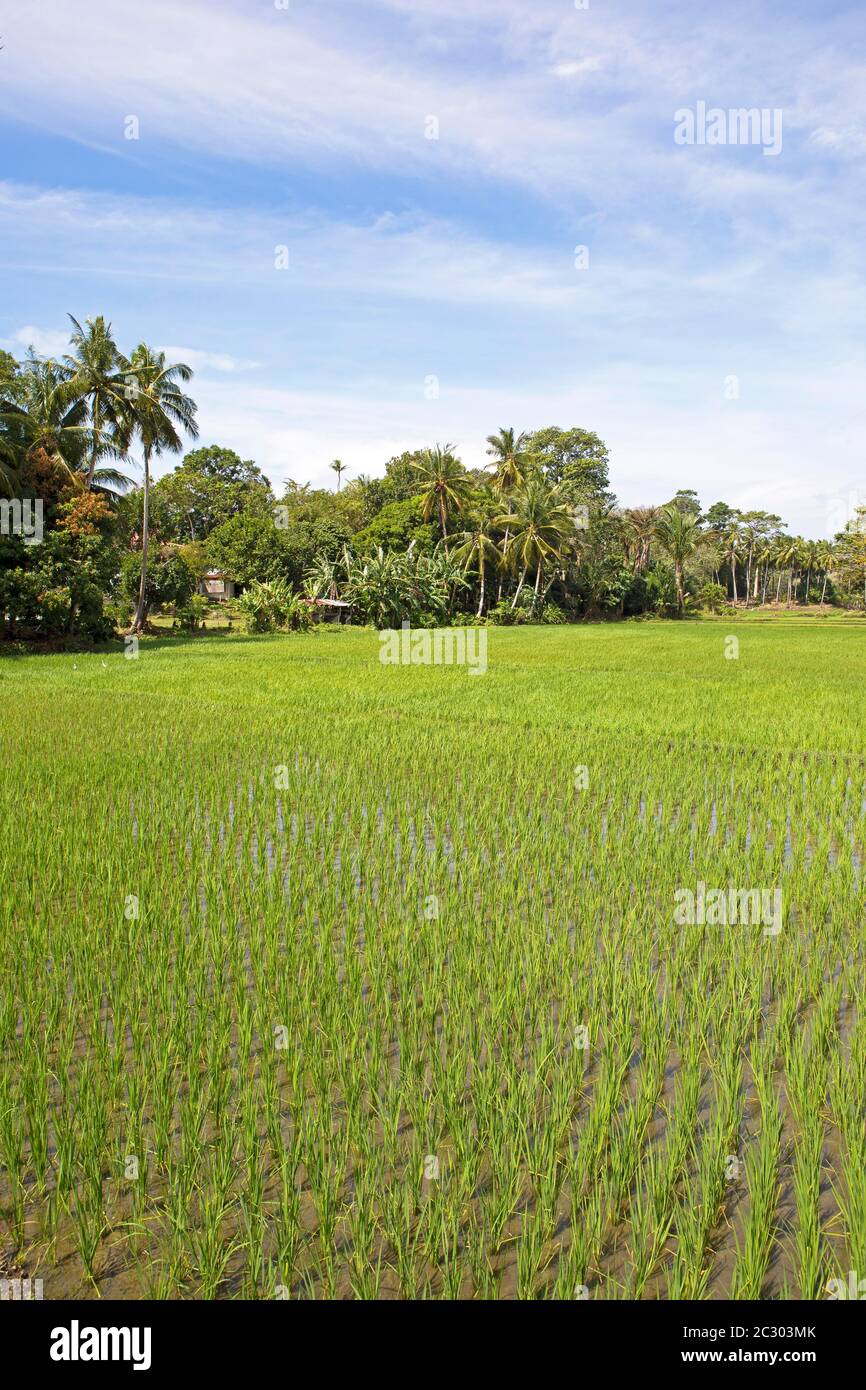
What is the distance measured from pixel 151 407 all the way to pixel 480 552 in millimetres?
16281

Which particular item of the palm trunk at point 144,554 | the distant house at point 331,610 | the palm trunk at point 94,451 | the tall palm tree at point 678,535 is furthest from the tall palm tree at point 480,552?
the palm trunk at point 94,451

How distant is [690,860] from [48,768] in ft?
19.1

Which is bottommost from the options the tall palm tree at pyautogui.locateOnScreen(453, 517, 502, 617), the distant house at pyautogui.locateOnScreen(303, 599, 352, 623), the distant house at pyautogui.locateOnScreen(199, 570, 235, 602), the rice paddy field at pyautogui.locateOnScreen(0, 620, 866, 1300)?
the rice paddy field at pyautogui.locateOnScreen(0, 620, 866, 1300)

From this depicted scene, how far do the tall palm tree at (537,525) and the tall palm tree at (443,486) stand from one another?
257 cm

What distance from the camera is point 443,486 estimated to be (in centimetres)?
4003

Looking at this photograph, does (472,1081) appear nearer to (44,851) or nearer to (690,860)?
(690,860)

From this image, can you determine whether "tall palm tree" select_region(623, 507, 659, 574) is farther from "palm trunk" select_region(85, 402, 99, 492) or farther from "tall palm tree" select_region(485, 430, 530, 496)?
"palm trunk" select_region(85, 402, 99, 492)

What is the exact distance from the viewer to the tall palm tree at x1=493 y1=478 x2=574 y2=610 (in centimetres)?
3825

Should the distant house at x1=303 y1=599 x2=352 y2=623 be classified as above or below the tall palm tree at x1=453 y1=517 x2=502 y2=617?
below

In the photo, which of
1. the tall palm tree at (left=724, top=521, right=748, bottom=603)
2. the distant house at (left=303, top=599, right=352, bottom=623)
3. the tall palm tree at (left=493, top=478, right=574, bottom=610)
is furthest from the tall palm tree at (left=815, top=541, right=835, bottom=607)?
the distant house at (left=303, top=599, right=352, bottom=623)

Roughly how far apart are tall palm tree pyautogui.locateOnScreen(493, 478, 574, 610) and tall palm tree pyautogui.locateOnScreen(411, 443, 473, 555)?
2575mm

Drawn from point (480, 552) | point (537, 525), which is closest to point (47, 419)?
point (480, 552)
